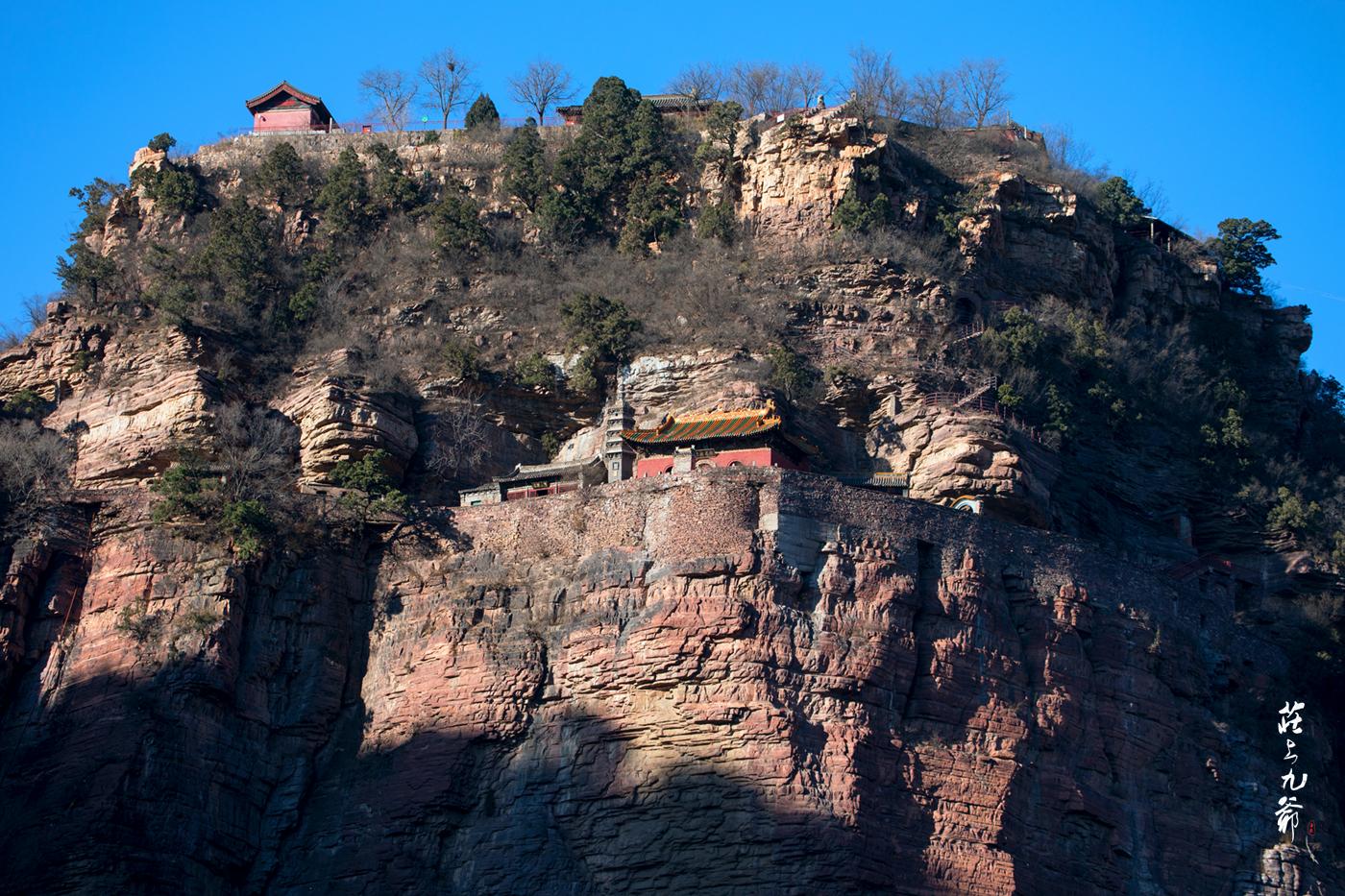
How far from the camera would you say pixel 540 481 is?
54.5 m

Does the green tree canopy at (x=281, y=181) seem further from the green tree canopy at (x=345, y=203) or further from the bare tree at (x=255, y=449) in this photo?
the bare tree at (x=255, y=449)

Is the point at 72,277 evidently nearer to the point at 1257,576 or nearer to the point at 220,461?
the point at 220,461

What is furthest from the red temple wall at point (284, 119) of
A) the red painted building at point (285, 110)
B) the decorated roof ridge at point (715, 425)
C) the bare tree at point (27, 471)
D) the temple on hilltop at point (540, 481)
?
the decorated roof ridge at point (715, 425)

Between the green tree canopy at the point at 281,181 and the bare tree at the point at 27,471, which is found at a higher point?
the green tree canopy at the point at 281,181

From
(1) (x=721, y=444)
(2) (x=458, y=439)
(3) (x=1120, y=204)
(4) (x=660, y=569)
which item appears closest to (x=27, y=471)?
(2) (x=458, y=439)

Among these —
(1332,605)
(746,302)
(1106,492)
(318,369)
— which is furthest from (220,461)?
(1332,605)

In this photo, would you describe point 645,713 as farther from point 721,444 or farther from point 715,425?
point 715,425

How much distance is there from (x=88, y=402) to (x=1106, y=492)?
2410cm

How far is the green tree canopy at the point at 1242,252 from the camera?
66.1 meters

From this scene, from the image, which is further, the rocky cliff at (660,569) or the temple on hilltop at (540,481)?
the temple on hilltop at (540,481)

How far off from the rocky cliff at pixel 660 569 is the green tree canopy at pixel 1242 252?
14.9 feet

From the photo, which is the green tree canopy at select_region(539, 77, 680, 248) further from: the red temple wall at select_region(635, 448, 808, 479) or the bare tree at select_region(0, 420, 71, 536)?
the bare tree at select_region(0, 420, 71, 536)

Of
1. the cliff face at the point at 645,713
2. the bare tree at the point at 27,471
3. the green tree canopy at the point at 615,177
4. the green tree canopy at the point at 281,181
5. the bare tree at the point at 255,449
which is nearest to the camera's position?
the cliff face at the point at 645,713

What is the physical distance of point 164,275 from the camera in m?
59.1
